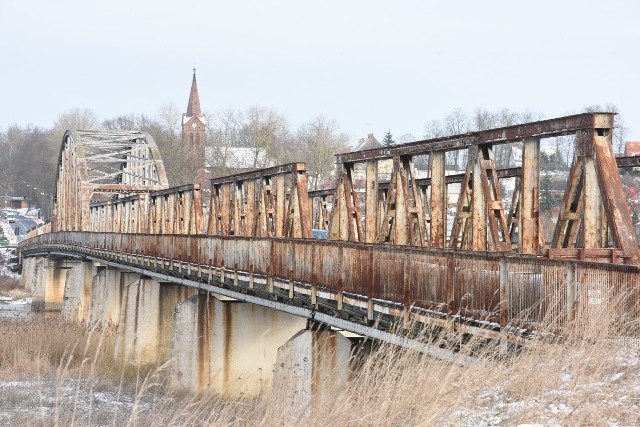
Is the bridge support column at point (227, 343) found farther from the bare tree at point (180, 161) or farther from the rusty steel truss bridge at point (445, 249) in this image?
the bare tree at point (180, 161)

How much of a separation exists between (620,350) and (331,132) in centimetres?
8406

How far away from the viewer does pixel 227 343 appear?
23312 mm

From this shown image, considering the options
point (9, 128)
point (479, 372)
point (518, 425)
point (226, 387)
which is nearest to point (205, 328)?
point (226, 387)

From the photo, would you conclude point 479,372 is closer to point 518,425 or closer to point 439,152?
point 518,425

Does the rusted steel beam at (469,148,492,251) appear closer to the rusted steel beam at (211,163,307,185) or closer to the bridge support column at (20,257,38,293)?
the rusted steel beam at (211,163,307,185)

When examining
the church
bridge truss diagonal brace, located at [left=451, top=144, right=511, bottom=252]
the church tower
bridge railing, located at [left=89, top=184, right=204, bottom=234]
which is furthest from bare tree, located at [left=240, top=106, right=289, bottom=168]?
bridge truss diagonal brace, located at [left=451, top=144, right=511, bottom=252]

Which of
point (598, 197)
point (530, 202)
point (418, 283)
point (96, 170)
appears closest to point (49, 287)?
point (96, 170)

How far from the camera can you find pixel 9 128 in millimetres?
196500

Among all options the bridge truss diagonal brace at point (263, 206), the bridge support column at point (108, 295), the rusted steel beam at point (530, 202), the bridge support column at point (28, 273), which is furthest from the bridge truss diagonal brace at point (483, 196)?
the bridge support column at point (28, 273)

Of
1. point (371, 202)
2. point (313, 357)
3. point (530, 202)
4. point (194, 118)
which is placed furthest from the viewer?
point (194, 118)

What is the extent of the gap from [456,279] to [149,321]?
20696mm

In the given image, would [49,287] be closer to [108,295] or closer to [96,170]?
[96,170]

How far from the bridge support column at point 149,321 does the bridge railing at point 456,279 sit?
10692 mm

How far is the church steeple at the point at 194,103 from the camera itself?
518 ft
